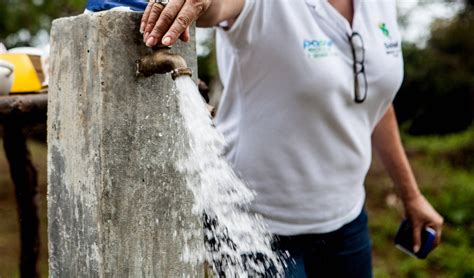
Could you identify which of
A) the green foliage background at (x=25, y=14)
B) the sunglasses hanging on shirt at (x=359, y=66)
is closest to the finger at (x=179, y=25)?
the sunglasses hanging on shirt at (x=359, y=66)

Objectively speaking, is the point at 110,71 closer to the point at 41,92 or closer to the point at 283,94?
the point at 283,94

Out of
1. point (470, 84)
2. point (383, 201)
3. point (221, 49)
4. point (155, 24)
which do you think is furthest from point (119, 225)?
point (470, 84)

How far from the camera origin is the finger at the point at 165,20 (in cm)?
121

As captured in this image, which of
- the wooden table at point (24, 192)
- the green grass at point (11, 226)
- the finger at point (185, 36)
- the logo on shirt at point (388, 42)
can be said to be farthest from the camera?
the green grass at point (11, 226)

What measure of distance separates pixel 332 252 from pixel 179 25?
0.99 meters

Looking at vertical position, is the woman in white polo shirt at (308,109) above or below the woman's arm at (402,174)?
above

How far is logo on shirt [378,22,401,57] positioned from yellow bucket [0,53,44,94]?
1060mm

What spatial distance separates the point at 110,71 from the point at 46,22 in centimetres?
392

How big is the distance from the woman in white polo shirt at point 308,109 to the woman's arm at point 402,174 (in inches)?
12.0

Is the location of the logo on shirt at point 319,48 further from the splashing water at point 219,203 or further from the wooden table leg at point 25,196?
the wooden table leg at point 25,196

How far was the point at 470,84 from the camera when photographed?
7602mm

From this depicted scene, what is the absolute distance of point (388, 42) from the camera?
2021mm

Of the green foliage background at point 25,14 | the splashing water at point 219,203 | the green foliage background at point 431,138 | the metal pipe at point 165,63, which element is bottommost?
the green foliage background at point 431,138

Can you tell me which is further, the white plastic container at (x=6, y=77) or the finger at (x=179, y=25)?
the white plastic container at (x=6, y=77)
